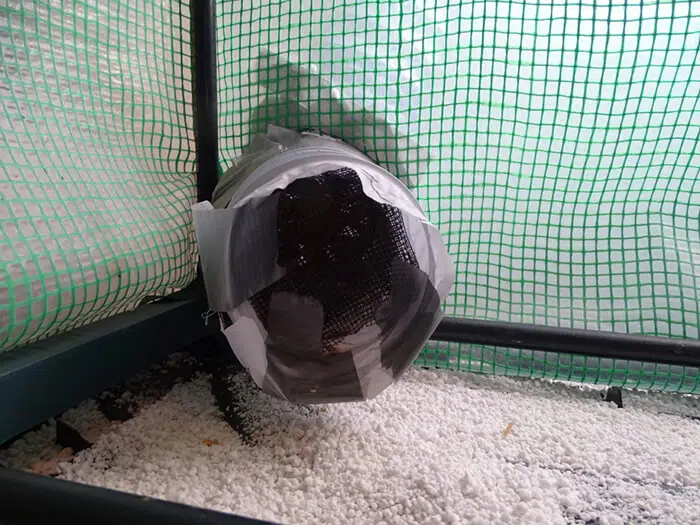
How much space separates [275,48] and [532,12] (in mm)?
567

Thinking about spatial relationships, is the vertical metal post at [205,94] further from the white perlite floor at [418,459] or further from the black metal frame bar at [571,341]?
the black metal frame bar at [571,341]

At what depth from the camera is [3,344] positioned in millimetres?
696

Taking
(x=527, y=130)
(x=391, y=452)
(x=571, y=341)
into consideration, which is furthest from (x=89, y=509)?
(x=527, y=130)

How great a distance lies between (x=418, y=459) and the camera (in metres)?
0.85

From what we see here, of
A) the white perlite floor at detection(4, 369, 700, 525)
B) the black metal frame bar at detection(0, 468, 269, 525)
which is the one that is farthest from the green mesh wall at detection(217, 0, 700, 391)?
the black metal frame bar at detection(0, 468, 269, 525)

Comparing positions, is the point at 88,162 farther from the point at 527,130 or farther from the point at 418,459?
the point at 527,130

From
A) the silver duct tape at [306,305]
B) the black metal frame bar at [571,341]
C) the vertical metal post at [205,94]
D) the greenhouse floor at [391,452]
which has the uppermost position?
the vertical metal post at [205,94]

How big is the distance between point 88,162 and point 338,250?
1.59 ft

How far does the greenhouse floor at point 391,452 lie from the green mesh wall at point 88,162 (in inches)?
8.7

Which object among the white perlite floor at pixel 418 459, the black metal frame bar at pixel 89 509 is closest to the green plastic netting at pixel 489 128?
the white perlite floor at pixel 418 459

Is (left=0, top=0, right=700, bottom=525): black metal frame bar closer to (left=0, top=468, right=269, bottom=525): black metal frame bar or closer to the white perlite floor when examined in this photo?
(left=0, top=468, right=269, bottom=525): black metal frame bar

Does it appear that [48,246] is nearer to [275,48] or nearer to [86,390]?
[86,390]

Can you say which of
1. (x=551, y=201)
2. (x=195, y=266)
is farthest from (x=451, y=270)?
(x=195, y=266)

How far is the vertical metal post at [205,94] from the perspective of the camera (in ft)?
3.77
